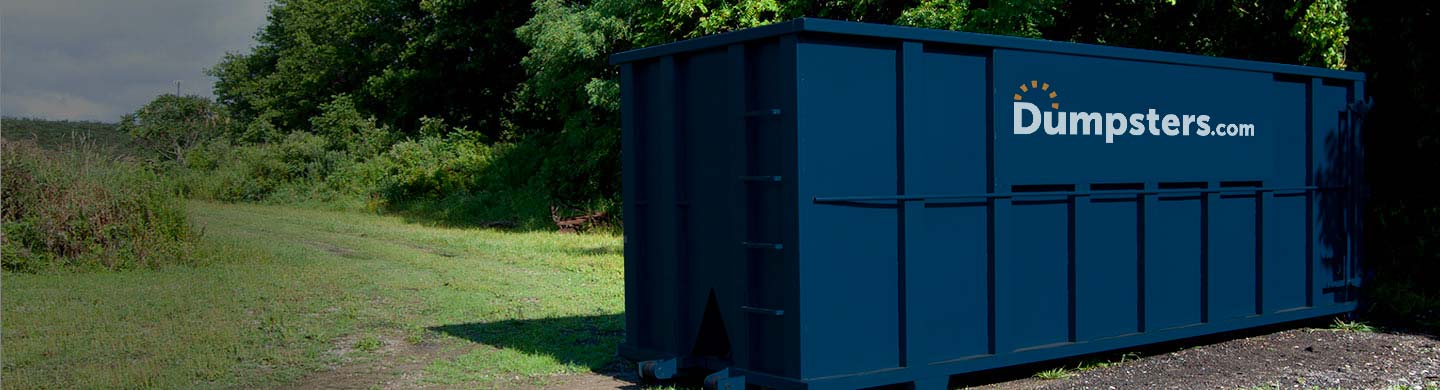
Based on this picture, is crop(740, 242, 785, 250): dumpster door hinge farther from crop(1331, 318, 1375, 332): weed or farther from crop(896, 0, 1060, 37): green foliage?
crop(896, 0, 1060, 37): green foliage

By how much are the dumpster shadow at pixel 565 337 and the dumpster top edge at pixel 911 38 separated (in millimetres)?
2288

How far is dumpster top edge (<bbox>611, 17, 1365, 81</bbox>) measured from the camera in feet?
21.3

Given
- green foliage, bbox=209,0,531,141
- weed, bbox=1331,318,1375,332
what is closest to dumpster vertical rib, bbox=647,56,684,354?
weed, bbox=1331,318,1375,332

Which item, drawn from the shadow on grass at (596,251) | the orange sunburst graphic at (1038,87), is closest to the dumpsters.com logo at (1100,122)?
the orange sunburst graphic at (1038,87)

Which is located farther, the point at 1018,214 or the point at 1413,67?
the point at 1413,67

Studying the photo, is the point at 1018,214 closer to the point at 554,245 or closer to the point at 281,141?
the point at 554,245

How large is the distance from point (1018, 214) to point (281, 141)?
3328cm

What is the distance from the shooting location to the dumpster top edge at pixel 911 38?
6484 millimetres

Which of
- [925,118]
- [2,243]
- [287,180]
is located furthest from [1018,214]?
[287,180]

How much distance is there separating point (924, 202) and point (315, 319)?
6.40 m

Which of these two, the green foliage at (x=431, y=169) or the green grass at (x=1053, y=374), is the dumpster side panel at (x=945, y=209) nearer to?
the green grass at (x=1053, y=374)

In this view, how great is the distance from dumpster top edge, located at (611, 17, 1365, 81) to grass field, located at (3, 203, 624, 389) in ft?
8.18

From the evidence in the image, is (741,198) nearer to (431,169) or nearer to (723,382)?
(723,382)

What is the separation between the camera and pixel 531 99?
3391 cm
